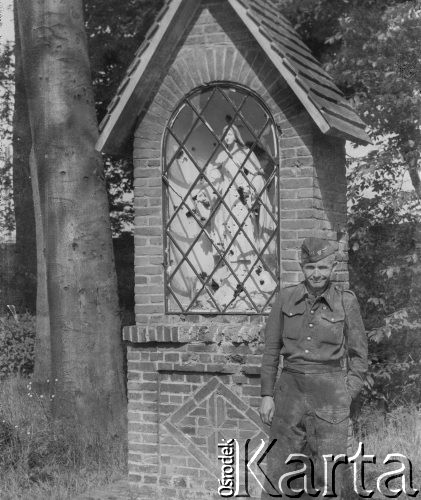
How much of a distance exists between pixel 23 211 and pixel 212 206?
8933mm

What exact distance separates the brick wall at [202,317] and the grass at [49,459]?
0.85 metres

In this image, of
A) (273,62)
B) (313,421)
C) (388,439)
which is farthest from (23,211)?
(313,421)

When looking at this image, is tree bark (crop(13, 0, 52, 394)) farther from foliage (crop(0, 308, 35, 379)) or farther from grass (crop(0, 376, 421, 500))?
grass (crop(0, 376, 421, 500))

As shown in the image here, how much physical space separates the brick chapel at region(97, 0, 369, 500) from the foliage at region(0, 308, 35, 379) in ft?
21.7

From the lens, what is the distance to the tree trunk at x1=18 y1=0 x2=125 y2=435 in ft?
27.3

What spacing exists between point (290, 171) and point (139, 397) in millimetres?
2097

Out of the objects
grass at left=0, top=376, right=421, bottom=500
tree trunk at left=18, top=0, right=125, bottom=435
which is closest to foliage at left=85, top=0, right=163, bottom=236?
tree trunk at left=18, top=0, right=125, bottom=435

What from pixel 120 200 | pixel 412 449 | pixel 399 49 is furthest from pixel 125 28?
pixel 412 449

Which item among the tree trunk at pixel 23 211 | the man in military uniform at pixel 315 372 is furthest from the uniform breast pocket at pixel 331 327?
the tree trunk at pixel 23 211

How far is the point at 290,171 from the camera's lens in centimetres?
575

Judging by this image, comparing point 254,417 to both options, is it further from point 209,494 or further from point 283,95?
point 283,95

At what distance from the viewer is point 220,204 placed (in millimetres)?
6477

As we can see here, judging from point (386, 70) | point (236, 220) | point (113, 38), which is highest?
point (113, 38)

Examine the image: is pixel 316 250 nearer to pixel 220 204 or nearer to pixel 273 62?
pixel 273 62
